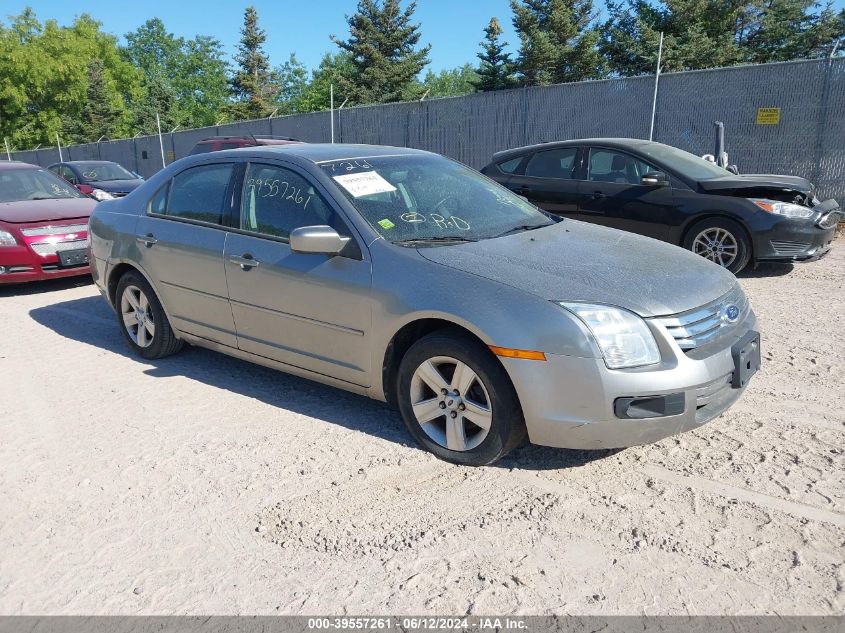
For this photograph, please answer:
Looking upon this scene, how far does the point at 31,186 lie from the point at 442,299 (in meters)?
7.84

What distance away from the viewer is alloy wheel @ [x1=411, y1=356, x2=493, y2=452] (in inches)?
130

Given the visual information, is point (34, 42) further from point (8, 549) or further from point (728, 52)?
point (8, 549)

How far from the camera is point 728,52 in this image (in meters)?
29.6

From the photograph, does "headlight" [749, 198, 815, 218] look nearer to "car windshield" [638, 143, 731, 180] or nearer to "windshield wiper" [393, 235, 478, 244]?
"car windshield" [638, 143, 731, 180]

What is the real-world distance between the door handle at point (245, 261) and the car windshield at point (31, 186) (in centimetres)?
593

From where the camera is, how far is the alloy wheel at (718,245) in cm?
743

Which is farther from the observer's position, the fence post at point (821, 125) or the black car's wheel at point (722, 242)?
the fence post at point (821, 125)

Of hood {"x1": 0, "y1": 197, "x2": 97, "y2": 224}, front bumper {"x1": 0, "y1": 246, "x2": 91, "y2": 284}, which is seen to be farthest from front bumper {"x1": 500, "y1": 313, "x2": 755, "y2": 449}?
hood {"x1": 0, "y1": 197, "x2": 97, "y2": 224}

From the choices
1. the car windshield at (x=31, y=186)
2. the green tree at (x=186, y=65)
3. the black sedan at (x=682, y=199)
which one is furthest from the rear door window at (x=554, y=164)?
the green tree at (x=186, y=65)

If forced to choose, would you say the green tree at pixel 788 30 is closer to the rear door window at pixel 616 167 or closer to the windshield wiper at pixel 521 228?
the rear door window at pixel 616 167

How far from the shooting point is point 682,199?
7.59m

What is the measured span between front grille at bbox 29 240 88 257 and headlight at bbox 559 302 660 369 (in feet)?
21.9

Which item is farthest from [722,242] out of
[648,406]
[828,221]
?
[648,406]

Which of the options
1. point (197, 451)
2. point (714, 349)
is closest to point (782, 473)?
point (714, 349)
